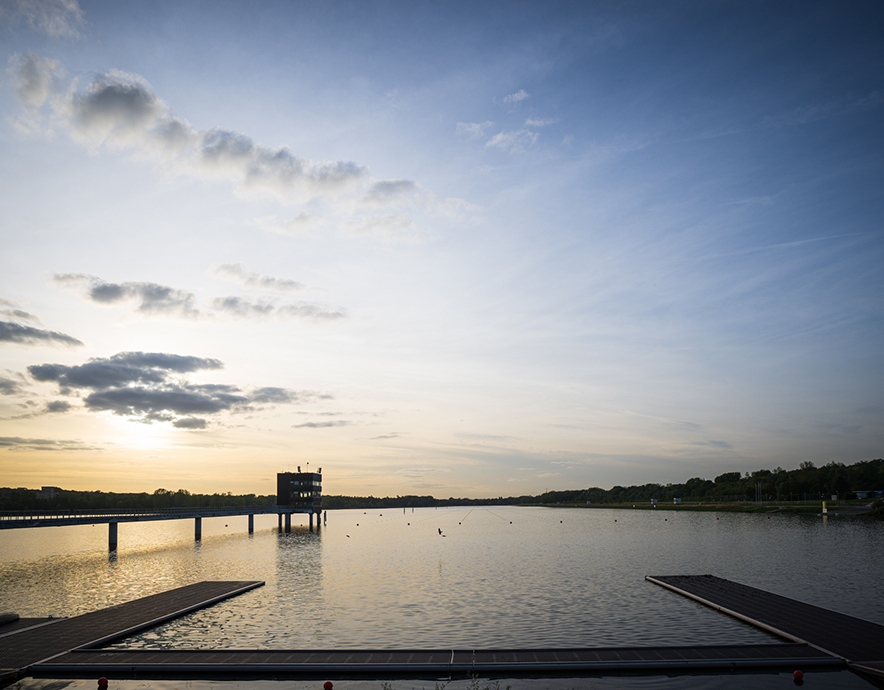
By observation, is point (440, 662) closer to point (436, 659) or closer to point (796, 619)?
point (436, 659)

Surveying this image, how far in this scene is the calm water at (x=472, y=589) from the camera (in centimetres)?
3759

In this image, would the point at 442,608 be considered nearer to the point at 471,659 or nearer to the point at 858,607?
the point at 471,659

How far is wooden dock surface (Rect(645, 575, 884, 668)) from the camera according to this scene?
104 feet

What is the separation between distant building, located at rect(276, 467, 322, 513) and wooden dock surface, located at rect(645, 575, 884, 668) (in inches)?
6204

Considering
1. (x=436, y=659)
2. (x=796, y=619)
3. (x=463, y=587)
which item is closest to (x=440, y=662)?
(x=436, y=659)

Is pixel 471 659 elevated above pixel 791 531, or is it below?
above

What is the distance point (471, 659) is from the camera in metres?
31.2

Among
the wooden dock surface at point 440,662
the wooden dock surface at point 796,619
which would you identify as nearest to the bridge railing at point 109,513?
the wooden dock surface at point 440,662

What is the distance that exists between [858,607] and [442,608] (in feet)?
94.0

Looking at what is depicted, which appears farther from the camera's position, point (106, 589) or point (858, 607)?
point (106, 589)

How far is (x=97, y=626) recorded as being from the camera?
129 feet

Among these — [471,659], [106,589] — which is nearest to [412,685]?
[471,659]

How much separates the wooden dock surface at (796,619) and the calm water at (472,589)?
149 centimetres

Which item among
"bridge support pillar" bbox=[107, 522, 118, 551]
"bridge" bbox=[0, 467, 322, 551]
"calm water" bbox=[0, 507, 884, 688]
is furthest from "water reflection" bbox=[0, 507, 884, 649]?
"bridge" bbox=[0, 467, 322, 551]
